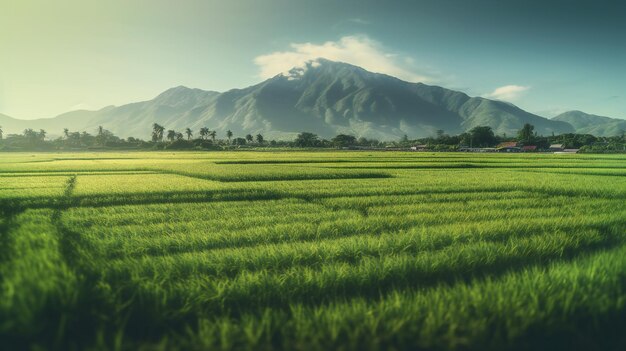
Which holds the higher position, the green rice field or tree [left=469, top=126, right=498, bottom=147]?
tree [left=469, top=126, right=498, bottom=147]

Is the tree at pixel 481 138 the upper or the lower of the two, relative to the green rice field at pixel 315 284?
upper

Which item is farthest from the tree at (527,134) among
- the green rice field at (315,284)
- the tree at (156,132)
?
the tree at (156,132)

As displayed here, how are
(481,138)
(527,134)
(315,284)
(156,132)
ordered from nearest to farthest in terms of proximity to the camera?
(315,284), (527,134), (481,138), (156,132)

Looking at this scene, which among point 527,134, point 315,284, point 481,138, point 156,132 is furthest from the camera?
point 156,132

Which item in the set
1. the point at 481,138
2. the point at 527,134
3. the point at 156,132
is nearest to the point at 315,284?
the point at 481,138

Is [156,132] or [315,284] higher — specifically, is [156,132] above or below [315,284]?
above

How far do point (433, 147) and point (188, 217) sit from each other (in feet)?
485

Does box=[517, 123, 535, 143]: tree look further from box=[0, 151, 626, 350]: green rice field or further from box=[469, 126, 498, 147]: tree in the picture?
box=[0, 151, 626, 350]: green rice field

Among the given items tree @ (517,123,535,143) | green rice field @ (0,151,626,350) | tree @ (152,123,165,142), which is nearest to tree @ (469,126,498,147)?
tree @ (517,123,535,143)

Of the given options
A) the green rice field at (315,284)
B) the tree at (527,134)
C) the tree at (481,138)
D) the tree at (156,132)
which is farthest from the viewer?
the tree at (156,132)

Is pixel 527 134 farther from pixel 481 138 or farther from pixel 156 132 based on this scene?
pixel 156 132

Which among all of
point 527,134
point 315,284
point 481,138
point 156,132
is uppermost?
point 156,132

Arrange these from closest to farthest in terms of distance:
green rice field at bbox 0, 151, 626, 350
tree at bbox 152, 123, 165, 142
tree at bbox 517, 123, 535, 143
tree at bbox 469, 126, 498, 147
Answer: green rice field at bbox 0, 151, 626, 350 → tree at bbox 517, 123, 535, 143 → tree at bbox 469, 126, 498, 147 → tree at bbox 152, 123, 165, 142

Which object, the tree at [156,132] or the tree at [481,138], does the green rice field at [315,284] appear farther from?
the tree at [156,132]
